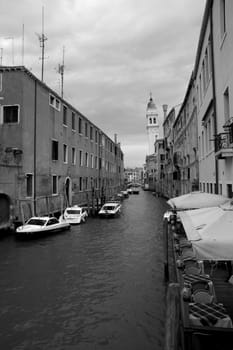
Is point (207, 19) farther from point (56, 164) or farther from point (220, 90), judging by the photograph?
point (56, 164)

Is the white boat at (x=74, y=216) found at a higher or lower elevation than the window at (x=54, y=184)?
lower

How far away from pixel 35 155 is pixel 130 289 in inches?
518

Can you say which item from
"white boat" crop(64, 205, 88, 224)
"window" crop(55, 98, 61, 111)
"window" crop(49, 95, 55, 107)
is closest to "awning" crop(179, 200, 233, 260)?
"white boat" crop(64, 205, 88, 224)

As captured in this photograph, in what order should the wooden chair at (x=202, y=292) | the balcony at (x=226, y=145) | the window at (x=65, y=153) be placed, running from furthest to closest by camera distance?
the window at (x=65, y=153) < the balcony at (x=226, y=145) < the wooden chair at (x=202, y=292)

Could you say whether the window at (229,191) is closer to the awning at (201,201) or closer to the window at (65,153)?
the awning at (201,201)

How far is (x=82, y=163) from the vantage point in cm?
2983

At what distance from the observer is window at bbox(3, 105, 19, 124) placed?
18250 mm

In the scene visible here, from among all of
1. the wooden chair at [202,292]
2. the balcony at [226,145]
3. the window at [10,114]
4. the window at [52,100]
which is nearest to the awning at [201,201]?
the balcony at [226,145]

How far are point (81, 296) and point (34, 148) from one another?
1315 cm

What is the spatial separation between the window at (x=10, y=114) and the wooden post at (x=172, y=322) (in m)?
16.7

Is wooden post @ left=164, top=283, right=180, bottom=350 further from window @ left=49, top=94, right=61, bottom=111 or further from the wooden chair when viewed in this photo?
window @ left=49, top=94, right=61, bottom=111

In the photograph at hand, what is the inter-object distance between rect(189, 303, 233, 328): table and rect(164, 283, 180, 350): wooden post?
52 centimetres

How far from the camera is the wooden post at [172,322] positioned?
9.42 feet

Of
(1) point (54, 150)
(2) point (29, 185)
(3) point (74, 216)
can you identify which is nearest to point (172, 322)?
(2) point (29, 185)
